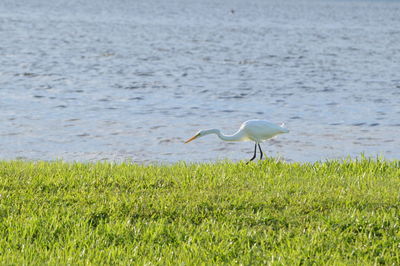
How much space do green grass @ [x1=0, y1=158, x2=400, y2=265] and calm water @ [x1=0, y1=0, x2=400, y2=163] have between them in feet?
13.3

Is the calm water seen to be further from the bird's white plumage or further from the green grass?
the green grass

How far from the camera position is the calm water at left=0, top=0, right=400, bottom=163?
1443 centimetres

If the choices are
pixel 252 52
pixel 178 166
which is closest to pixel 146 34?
pixel 252 52

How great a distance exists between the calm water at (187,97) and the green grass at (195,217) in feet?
13.3

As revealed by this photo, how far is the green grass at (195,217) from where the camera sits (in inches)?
269

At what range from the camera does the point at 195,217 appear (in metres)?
7.80

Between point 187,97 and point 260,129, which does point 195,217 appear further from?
point 187,97

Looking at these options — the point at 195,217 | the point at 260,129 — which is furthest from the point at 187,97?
the point at 195,217

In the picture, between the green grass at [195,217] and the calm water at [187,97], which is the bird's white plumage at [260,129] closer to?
the green grass at [195,217]

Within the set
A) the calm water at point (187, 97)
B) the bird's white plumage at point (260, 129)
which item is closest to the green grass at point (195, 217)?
the bird's white plumage at point (260, 129)

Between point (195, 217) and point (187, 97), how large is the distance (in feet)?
42.8

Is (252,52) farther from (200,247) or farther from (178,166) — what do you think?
(200,247)

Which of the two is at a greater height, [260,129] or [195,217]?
[195,217]

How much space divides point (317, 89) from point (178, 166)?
12676 mm
